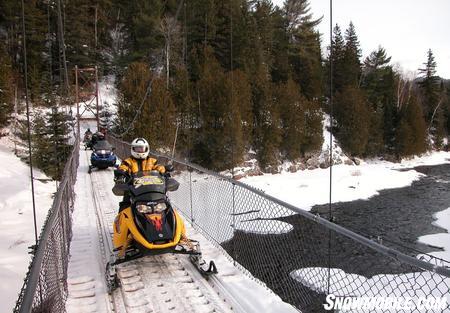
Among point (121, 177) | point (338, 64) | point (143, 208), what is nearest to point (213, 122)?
point (338, 64)

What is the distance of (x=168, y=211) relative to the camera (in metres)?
3.84

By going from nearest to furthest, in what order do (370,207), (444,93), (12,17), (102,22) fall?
(370,207)
(12,17)
(102,22)
(444,93)

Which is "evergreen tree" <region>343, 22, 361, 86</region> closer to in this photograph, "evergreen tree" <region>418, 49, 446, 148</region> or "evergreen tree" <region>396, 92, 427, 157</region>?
"evergreen tree" <region>396, 92, 427, 157</region>

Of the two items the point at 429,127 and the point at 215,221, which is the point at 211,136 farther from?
the point at 429,127

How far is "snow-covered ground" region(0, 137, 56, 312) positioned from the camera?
6.73 meters

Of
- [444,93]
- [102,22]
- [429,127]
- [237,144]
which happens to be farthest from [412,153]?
[102,22]

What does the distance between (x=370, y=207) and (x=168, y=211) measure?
712 inches

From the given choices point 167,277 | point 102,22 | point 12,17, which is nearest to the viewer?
point 167,277

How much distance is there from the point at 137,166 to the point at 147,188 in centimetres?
67

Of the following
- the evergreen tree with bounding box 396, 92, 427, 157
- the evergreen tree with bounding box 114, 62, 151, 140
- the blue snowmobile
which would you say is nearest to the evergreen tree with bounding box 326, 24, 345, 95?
the evergreen tree with bounding box 396, 92, 427, 157

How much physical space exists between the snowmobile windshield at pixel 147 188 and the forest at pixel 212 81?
1602 centimetres

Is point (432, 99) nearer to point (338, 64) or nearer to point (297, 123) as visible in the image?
point (338, 64)

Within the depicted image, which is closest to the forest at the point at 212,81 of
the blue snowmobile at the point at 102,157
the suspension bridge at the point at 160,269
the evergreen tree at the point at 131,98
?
the evergreen tree at the point at 131,98

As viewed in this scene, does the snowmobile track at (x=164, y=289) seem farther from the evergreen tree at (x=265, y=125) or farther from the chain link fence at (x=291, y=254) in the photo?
the evergreen tree at (x=265, y=125)
